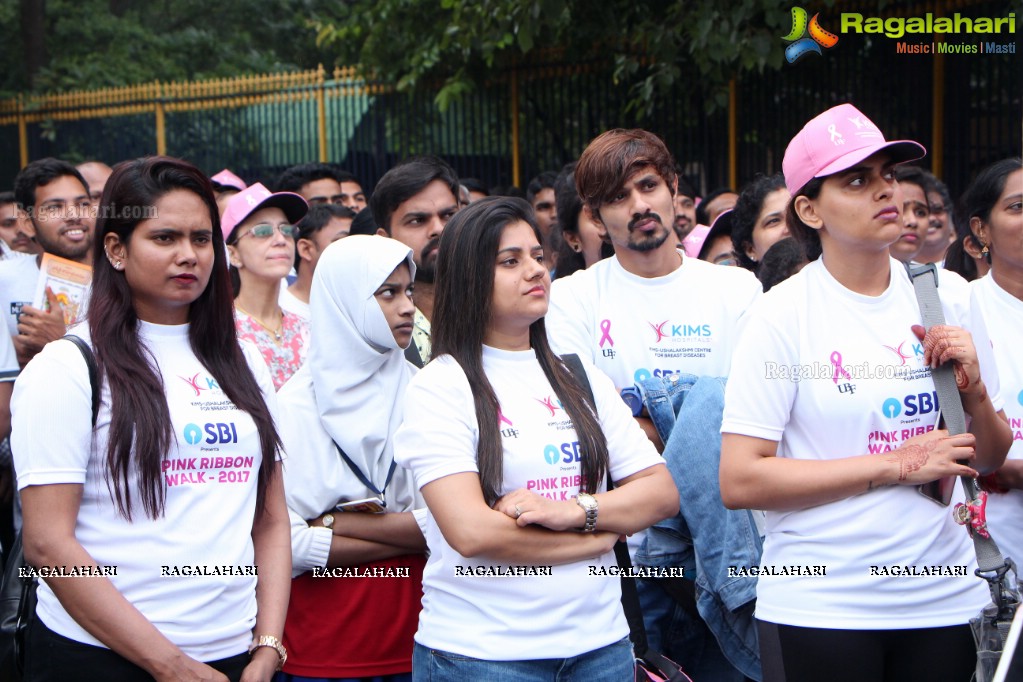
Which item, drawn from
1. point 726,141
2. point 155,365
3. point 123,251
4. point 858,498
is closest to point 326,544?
point 155,365

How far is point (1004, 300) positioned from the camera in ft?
12.8

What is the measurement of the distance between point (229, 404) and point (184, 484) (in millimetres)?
256

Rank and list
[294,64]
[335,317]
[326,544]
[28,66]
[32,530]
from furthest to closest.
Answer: [294,64] → [28,66] → [335,317] → [326,544] → [32,530]

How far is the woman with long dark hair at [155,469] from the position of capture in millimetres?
2826

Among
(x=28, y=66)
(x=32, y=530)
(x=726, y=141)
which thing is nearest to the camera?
(x=32, y=530)

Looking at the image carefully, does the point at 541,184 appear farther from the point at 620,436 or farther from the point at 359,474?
the point at 620,436

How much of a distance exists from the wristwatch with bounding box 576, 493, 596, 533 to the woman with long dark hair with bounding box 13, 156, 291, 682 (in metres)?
0.87

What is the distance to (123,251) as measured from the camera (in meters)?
3.13

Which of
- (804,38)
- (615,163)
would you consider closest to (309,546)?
(615,163)

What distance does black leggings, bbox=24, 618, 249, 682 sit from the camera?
2.86m

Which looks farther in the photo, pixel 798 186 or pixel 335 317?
pixel 335 317

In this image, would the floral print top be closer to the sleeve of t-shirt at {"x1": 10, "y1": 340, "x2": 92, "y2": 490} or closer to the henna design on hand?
the sleeve of t-shirt at {"x1": 10, "y1": 340, "x2": 92, "y2": 490}

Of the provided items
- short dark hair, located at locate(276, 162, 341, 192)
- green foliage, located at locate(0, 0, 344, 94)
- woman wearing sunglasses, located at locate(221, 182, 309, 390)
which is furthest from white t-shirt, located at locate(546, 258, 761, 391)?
green foliage, located at locate(0, 0, 344, 94)

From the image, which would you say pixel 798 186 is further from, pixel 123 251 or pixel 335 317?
pixel 123 251
